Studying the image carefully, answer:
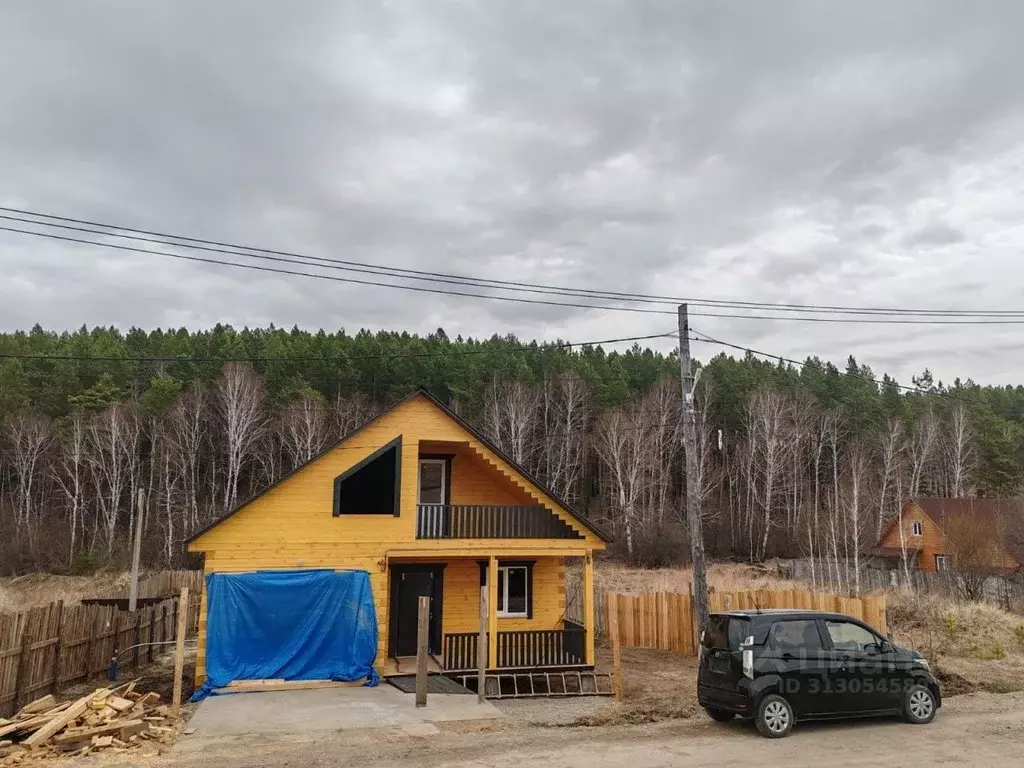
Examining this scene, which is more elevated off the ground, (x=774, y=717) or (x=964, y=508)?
(x=964, y=508)

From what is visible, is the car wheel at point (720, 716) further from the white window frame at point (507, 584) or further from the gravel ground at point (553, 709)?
the white window frame at point (507, 584)

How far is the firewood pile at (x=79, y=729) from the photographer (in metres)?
10.5

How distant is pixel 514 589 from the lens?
20.6 meters

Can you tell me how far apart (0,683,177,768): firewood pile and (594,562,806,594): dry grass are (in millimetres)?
23825

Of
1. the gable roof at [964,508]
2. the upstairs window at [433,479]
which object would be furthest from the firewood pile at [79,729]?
the gable roof at [964,508]

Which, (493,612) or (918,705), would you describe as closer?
(918,705)

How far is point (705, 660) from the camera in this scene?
12.6m

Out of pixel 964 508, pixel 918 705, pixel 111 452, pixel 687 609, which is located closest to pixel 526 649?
pixel 687 609

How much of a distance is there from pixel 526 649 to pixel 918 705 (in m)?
8.41

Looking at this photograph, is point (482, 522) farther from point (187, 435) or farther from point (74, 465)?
point (74, 465)

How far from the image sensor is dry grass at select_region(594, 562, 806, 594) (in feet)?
115

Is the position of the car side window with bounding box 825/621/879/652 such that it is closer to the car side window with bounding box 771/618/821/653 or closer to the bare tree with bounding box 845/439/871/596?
the car side window with bounding box 771/618/821/653

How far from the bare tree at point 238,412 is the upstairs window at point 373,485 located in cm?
3162

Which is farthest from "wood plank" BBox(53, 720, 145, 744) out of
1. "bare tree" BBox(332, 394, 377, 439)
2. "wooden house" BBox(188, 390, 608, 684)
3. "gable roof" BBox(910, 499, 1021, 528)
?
"bare tree" BBox(332, 394, 377, 439)
